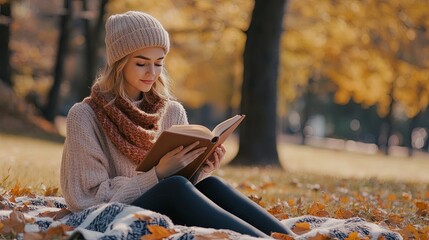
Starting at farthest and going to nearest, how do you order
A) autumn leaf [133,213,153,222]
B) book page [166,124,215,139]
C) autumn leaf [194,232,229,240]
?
book page [166,124,215,139], autumn leaf [133,213,153,222], autumn leaf [194,232,229,240]

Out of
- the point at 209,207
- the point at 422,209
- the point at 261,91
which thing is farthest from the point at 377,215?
the point at 261,91

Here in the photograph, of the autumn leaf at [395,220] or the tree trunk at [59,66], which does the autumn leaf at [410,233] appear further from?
the tree trunk at [59,66]

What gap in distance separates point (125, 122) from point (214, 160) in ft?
1.86

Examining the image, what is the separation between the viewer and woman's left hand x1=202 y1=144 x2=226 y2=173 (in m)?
4.68

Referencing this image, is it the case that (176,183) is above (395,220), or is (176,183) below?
above

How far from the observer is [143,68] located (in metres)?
4.65

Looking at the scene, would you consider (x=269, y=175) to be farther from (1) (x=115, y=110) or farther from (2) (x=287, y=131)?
(2) (x=287, y=131)

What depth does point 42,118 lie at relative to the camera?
21.4m

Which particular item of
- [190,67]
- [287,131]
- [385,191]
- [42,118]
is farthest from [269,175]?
[287,131]

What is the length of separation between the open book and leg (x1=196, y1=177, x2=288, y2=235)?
136mm

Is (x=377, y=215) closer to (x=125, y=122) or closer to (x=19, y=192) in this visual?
(x=125, y=122)

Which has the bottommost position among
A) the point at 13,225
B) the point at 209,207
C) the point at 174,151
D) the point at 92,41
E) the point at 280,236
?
the point at 13,225

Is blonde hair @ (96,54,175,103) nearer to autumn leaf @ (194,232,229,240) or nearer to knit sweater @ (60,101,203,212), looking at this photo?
knit sweater @ (60,101,203,212)

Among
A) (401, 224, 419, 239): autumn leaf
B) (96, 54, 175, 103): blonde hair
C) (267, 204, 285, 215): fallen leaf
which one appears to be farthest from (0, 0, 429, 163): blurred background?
(401, 224, 419, 239): autumn leaf
